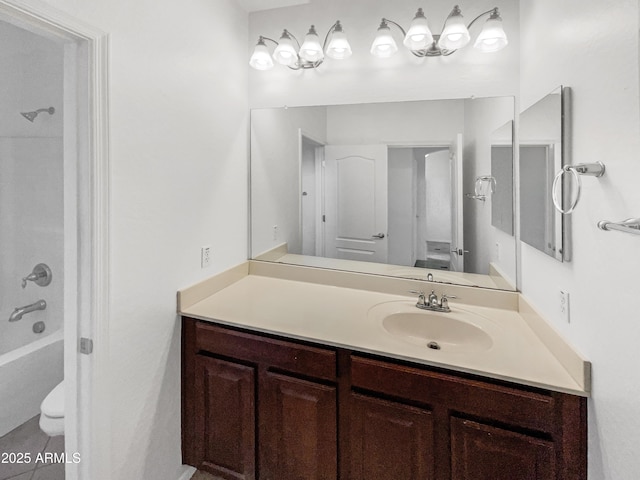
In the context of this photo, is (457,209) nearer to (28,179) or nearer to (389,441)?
(389,441)

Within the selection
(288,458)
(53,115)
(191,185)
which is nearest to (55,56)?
(53,115)

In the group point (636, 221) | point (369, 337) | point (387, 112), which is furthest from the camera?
point (387, 112)

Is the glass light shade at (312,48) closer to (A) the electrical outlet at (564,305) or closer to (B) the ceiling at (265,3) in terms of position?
(B) the ceiling at (265,3)

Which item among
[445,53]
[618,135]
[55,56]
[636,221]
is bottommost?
[636,221]

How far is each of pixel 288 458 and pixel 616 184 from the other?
4.88ft

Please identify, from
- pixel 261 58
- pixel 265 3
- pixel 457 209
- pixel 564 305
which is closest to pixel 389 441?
pixel 564 305

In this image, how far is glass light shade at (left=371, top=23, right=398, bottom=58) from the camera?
160 cm

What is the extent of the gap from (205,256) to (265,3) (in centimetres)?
155

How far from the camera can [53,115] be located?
201 centimetres

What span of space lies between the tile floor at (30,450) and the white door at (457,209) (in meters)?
2.37

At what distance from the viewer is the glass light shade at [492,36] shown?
144cm

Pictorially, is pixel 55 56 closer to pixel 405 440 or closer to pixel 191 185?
pixel 191 185

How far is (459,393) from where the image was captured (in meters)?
1.06

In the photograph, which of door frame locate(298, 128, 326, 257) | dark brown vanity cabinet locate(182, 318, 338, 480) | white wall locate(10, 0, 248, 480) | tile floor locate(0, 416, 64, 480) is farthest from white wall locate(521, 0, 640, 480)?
tile floor locate(0, 416, 64, 480)
